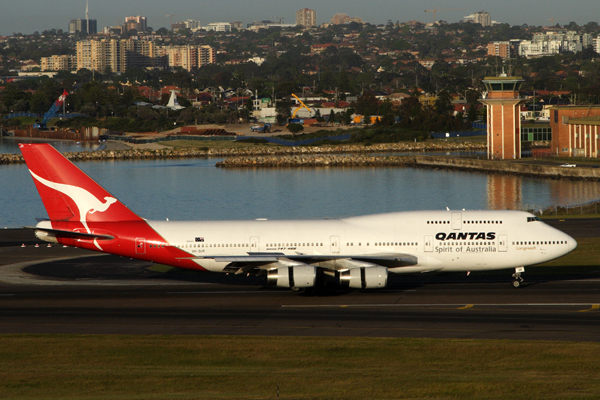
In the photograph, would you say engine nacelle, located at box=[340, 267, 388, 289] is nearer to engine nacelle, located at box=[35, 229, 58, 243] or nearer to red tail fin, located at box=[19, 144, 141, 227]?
red tail fin, located at box=[19, 144, 141, 227]

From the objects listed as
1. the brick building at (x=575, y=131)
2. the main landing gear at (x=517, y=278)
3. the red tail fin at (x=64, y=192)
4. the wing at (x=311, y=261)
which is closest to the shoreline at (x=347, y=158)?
the brick building at (x=575, y=131)

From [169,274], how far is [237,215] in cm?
4835

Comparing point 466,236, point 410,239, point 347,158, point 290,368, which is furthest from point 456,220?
point 347,158

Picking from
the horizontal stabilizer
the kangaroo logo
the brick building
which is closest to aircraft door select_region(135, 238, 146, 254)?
the horizontal stabilizer

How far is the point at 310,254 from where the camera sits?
1672 inches

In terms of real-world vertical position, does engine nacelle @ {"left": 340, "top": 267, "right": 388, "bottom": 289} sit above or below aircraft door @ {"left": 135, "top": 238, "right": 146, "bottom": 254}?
below

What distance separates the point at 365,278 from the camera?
40.5 m

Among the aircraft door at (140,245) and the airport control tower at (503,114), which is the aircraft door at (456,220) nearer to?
the aircraft door at (140,245)

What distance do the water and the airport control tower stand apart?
25.2 feet

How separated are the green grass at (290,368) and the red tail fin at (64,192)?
35.7ft

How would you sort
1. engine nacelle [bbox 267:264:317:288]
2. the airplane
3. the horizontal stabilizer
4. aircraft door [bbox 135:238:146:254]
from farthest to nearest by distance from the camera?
aircraft door [bbox 135:238:146:254]
the airplane
the horizontal stabilizer
engine nacelle [bbox 267:264:317:288]

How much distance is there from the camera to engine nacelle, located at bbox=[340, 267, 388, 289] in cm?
4041

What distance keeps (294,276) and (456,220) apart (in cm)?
993

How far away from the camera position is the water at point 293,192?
4008 inches
